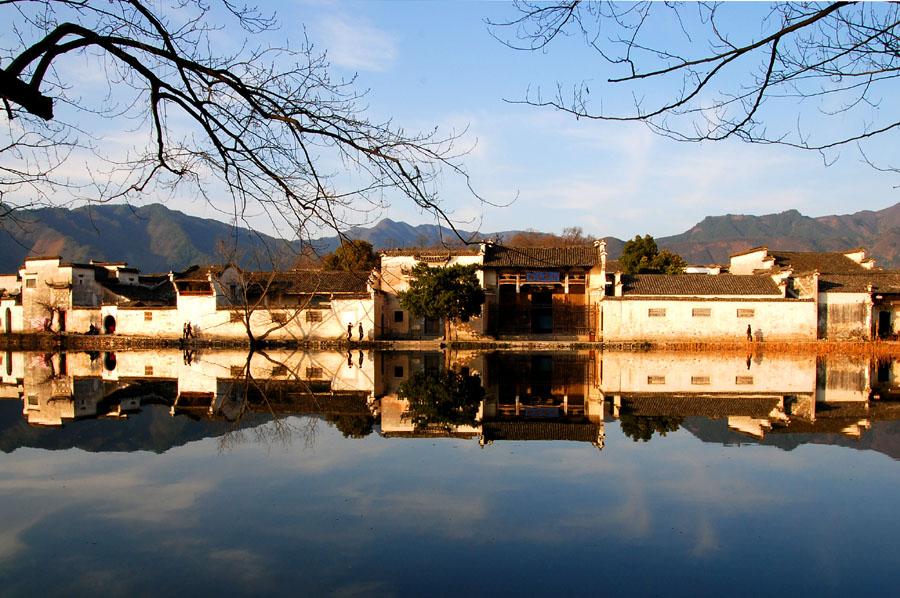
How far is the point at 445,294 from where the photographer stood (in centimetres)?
2614

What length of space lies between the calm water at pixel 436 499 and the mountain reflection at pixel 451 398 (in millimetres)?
86

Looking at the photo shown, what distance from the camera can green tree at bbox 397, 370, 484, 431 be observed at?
9758 mm

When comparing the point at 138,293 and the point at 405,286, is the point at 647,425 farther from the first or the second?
the point at 138,293

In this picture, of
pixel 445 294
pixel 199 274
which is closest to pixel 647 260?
pixel 445 294

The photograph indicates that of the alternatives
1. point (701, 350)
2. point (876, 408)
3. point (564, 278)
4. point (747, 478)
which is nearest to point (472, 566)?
point (747, 478)

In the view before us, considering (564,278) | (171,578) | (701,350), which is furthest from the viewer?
(564,278)

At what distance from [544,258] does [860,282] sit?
13919mm

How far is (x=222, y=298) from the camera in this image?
98.6ft

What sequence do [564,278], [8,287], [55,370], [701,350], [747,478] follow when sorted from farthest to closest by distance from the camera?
1. [8,287]
2. [564,278]
3. [701,350]
4. [55,370]
5. [747,478]

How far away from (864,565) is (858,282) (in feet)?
95.8

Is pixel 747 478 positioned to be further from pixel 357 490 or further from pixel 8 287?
pixel 8 287

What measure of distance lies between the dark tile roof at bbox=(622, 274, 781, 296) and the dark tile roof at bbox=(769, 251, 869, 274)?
5243 mm

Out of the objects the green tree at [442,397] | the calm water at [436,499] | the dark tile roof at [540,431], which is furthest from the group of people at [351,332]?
the dark tile roof at [540,431]

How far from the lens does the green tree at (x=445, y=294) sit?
2634 cm
